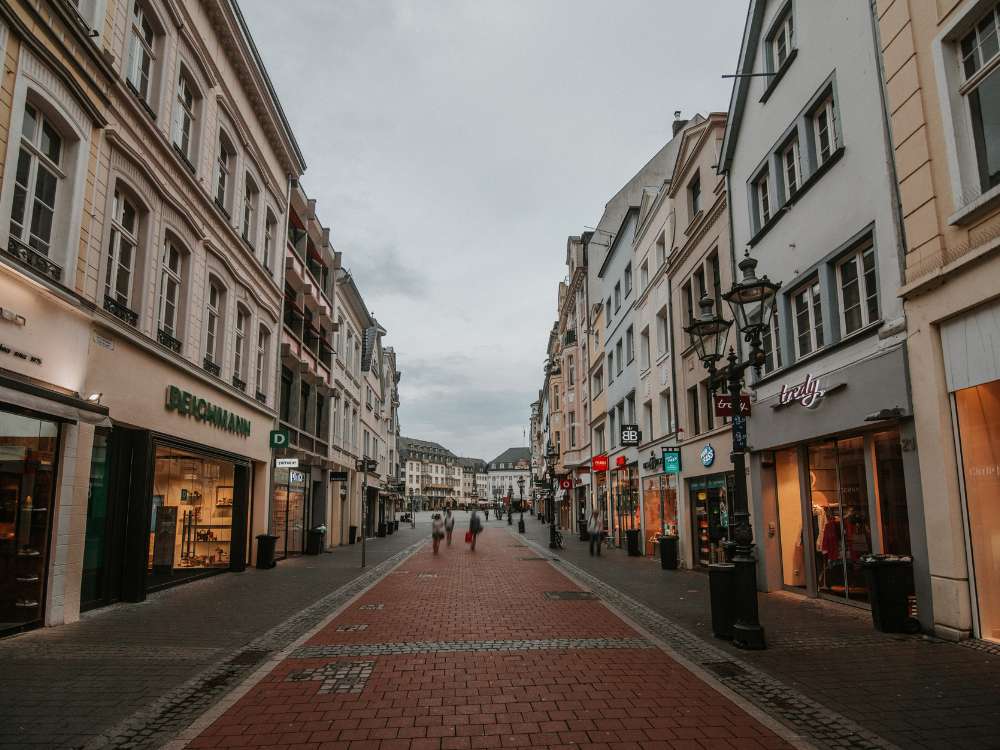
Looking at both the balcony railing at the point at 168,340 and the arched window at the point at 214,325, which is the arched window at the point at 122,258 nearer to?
the balcony railing at the point at 168,340

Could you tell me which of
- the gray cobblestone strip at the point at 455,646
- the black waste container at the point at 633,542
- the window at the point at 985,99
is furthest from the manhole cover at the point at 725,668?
the black waste container at the point at 633,542

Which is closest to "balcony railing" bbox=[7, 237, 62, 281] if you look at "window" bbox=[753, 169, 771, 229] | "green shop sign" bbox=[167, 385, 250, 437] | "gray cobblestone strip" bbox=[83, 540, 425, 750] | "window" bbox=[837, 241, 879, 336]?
"green shop sign" bbox=[167, 385, 250, 437]

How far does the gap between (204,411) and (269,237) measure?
330 inches

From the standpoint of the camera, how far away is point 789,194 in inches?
544

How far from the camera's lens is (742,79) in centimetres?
1552

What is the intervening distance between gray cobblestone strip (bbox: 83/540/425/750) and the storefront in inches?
333

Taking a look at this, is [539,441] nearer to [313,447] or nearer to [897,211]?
[313,447]

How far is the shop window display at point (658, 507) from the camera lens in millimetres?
21500

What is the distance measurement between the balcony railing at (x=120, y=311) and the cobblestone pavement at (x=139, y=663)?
4984 millimetres

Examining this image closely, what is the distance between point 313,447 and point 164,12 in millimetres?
17297

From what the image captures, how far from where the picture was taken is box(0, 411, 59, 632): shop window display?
8836 millimetres

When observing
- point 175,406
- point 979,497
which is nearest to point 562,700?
point 979,497

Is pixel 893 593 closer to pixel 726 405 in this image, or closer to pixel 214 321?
pixel 726 405

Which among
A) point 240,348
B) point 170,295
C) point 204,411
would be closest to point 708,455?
point 204,411
